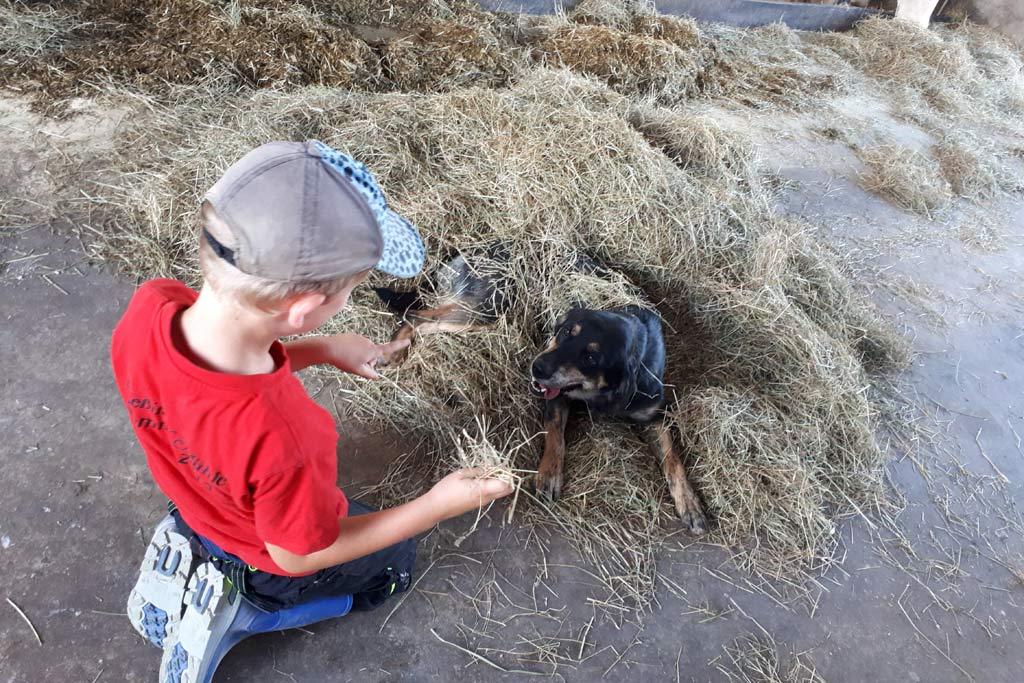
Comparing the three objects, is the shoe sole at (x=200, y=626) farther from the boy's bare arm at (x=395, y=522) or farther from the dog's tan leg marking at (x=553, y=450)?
the dog's tan leg marking at (x=553, y=450)

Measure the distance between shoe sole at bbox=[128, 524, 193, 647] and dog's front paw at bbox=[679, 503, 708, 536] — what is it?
215cm

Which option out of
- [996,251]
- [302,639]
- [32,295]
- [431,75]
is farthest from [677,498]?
[996,251]

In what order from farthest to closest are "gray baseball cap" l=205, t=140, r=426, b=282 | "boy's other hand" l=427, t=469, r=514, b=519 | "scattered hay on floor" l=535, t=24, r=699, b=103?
"scattered hay on floor" l=535, t=24, r=699, b=103
"boy's other hand" l=427, t=469, r=514, b=519
"gray baseball cap" l=205, t=140, r=426, b=282

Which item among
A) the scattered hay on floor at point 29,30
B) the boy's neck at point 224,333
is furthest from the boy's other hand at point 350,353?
the scattered hay on floor at point 29,30

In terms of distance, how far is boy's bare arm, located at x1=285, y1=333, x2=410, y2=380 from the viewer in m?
1.96

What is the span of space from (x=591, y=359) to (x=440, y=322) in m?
0.98

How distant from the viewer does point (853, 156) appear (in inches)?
258

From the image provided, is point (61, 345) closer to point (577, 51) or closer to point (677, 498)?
point (677, 498)

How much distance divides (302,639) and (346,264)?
1.70 meters

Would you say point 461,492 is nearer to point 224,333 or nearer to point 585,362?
point 224,333

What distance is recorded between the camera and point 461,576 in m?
2.52

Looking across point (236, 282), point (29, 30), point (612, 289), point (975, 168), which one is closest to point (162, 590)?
point (236, 282)

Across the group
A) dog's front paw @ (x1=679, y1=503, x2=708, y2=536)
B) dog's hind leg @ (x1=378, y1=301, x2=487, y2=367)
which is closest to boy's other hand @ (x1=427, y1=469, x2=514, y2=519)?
dog's front paw @ (x1=679, y1=503, x2=708, y2=536)

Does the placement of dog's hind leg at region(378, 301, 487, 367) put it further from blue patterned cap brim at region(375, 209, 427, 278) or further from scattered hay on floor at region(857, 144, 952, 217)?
scattered hay on floor at region(857, 144, 952, 217)
